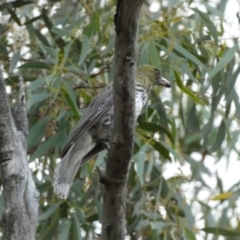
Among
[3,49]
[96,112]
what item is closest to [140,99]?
[96,112]

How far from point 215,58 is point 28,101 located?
4.09 ft

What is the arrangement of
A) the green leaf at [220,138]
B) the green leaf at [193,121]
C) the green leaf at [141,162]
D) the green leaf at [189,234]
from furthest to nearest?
the green leaf at [193,121], the green leaf at [220,138], the green leaf at [141,162], the green leaf at [189,234]

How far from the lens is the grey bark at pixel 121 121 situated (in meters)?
3.35

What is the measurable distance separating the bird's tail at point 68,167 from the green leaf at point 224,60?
927 millimetres

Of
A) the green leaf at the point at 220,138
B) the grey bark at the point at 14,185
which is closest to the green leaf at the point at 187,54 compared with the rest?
the green leaf at the point at 220,138

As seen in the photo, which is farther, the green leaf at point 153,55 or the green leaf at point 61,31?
the green leaf at point 61,31

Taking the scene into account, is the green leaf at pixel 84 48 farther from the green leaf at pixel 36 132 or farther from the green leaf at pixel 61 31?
the green leaf at pixel 36 132

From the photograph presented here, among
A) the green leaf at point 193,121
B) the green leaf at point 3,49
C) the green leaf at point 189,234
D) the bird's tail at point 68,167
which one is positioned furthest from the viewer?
the green leaf at point 193,121

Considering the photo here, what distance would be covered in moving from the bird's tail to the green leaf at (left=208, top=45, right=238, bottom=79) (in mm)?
927

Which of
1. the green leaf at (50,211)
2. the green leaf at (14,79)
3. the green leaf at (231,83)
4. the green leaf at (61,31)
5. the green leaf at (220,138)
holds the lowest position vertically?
the green leaf at (50,211)

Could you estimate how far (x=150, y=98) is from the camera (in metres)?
5.93

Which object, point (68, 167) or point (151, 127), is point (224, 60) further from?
point (68, 167)

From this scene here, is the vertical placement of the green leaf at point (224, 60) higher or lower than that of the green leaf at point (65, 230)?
higher

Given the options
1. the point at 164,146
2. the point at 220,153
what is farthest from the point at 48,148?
the point at 220,153
